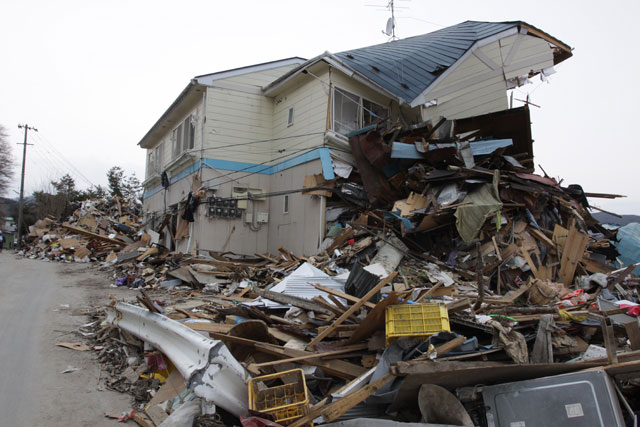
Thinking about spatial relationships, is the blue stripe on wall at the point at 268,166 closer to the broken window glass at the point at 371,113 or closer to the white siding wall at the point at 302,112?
the white siding wall at the point at 302,112

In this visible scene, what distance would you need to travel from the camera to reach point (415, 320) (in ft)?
12.9

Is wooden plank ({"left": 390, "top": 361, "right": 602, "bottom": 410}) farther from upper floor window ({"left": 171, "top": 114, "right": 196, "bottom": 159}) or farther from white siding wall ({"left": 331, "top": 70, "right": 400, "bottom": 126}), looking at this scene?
upper floor window ({"left": 171, "top": 114, "right": 196, "bottom": 159})

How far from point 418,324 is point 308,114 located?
32.5ft

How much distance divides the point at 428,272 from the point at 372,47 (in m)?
10.3

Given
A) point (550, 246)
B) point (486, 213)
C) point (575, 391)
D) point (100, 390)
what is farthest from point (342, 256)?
point (575, 391)

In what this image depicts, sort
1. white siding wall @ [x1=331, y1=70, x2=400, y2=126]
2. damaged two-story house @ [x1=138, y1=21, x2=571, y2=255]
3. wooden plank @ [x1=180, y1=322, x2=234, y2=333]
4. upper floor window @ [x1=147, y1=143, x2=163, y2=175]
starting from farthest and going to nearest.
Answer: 1. upper floor window @ [x1=147, y1=143, x2=163, y2=175]
2. white siding wall @ [x1=331, y1=70, x2=400, y2=126]
3. damaged two-story house @ [x1=138, y1=21, x2=571, y2=255]
4. wooden plank @ [x1=180, y1=322, x2=234, y2=333]

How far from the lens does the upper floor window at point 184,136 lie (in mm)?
15141

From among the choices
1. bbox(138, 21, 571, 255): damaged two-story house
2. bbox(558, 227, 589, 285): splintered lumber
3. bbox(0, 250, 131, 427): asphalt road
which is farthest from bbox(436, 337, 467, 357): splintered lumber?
bbox(138, 21, 571, 255): damaged two-story house

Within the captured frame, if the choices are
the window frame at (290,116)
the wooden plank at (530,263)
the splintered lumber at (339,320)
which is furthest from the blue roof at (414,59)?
the splintered lumber at (339,320)

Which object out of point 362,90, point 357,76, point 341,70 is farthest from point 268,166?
point 357,76

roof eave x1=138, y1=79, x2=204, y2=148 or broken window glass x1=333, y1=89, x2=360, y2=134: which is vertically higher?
roof eave x1=138, y1=79, x2=204, y2=148

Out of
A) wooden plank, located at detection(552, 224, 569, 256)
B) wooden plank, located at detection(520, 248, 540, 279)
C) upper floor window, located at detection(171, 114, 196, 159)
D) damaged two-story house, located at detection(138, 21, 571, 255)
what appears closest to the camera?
wooden plank, located at detection(520, 248, 540, 279)

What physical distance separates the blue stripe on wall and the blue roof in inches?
115

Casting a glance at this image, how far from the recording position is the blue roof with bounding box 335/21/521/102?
496 inches
